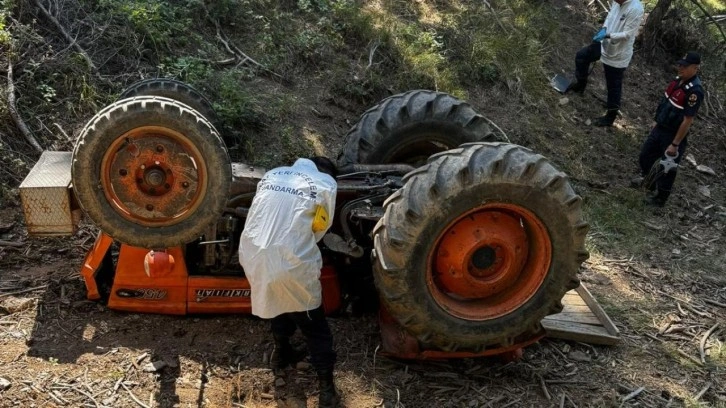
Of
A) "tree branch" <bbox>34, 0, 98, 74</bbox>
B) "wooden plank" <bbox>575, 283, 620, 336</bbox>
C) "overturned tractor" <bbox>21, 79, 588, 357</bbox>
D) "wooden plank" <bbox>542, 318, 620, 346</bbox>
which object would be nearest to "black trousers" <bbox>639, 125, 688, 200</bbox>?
"wooden plank" <bbox>575, 283, 620, 336</bbox>

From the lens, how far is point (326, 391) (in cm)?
417

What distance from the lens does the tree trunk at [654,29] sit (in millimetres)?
10391

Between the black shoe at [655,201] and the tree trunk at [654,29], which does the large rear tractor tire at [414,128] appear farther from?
the tree trunk at [654,29]

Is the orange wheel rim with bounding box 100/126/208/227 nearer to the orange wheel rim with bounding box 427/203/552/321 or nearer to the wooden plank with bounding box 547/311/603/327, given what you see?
the orange wheel rim with bounding box 427/203/552/321

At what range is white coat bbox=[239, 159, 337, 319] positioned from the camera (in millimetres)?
3938

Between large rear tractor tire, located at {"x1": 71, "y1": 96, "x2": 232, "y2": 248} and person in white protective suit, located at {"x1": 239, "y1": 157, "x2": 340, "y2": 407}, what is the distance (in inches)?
11.7

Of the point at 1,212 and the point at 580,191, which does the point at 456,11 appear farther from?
the point at 1,212

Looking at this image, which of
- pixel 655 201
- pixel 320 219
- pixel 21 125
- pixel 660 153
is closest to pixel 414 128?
pixel 320 219

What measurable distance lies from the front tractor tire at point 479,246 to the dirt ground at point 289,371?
1.34 feet

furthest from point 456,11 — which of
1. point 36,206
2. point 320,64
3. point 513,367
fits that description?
point 36,206

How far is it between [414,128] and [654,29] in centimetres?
697

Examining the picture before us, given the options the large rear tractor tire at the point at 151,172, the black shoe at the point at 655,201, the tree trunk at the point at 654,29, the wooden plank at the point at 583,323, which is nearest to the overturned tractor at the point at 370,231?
the large rear tractor tire at the point at 151,172

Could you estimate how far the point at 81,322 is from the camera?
4.54m

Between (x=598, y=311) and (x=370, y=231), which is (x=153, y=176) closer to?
(x=370, y=231)
